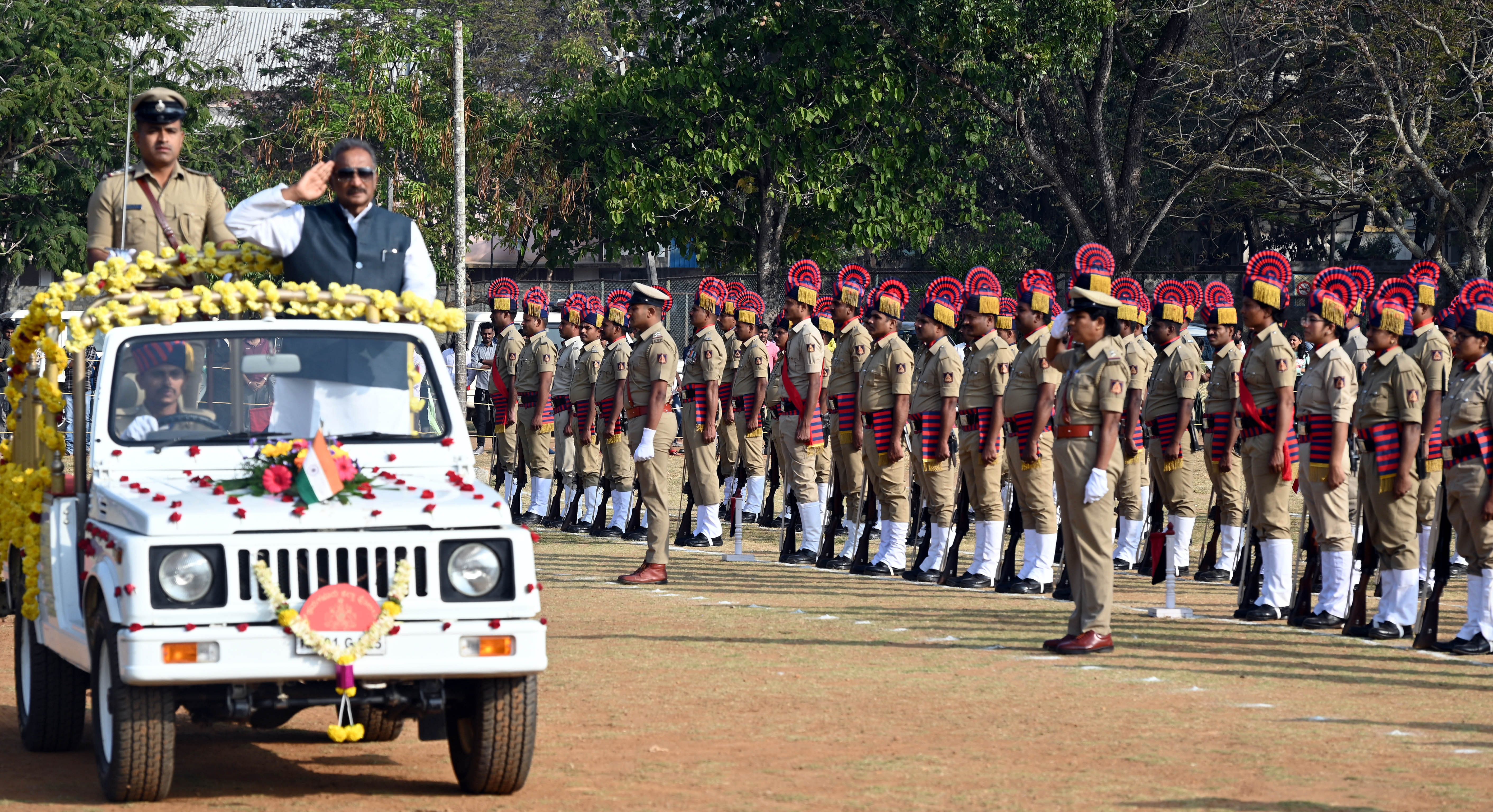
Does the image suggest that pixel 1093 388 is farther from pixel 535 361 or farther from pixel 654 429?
pixel 535 361

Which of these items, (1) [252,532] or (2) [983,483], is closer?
(1) [252,532]

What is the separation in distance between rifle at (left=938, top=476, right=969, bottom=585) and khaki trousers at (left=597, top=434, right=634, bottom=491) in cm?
396

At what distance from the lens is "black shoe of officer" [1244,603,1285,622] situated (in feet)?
42.8

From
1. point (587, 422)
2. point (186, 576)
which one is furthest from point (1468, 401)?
point (587, 422)

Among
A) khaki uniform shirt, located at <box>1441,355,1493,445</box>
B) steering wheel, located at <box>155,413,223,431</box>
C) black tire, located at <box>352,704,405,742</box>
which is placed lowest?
black tire, located at <box>352,704,405,742</box>

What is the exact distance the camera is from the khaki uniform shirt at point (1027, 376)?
47.6 ft

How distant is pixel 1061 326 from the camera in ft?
37.9

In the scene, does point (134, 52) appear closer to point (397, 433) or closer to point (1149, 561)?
point (1149, 561)

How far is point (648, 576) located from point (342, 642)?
783 cm

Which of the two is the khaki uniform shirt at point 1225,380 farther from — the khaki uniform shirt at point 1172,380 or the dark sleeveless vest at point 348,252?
the dark sleeveless vest at point 348,252

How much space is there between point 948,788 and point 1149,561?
9134 mm

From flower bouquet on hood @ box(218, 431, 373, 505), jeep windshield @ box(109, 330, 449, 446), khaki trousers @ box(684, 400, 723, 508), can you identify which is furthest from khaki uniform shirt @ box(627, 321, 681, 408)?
flower bouquet on hood @ box(218, 431, 373, 505)

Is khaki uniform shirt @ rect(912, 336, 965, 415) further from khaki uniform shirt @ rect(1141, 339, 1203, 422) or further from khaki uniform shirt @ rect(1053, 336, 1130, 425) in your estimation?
khaki uniform shirt @ rect(1053, 336, 1130, 425)

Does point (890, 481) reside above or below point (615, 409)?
below
